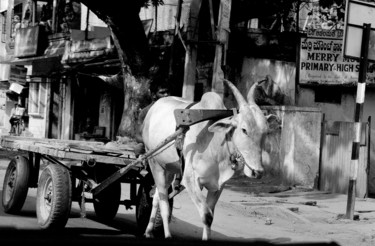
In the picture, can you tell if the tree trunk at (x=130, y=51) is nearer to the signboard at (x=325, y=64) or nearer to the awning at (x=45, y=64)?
the signboard at (x=325, y=64)

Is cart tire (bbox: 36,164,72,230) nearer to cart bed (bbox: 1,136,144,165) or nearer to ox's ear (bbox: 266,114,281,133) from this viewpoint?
cart bed (bbox: 1,136,144,165)

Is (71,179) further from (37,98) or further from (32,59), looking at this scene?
(37,98)

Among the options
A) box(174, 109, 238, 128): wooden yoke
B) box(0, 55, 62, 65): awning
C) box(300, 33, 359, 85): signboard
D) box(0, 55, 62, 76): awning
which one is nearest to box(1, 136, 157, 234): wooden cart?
box(174, 109, 238, 128): wooden yoke

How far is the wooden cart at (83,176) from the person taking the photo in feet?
23.0

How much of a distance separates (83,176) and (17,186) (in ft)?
4.24

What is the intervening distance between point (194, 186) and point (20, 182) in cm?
331

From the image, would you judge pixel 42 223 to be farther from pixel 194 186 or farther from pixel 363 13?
pixel 363 13

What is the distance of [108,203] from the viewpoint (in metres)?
8.62

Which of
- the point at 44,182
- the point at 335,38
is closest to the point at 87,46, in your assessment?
the point at 335,38

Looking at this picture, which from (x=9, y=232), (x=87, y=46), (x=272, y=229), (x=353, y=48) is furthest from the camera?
(x=87, y=46)

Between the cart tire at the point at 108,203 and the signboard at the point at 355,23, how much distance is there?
14.9 ft

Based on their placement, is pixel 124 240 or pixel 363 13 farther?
pixel 363 13

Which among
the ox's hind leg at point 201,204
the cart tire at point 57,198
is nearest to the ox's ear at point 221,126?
the ox's hind leg at point 201,204

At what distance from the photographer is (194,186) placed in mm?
6148
